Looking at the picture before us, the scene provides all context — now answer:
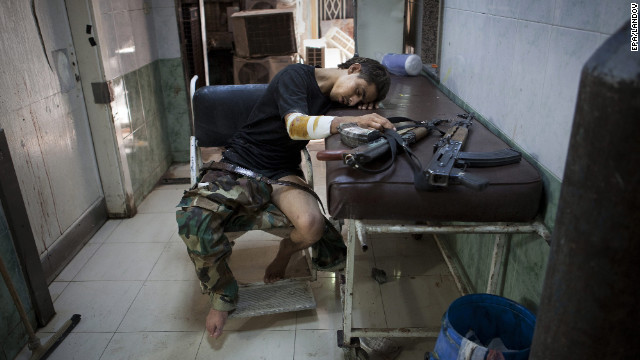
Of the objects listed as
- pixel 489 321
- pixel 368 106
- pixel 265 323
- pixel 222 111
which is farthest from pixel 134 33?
pixel 489 321

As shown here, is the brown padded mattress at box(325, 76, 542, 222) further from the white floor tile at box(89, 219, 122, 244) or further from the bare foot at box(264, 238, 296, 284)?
the white floor tile at box(89, 219, 122, 244)

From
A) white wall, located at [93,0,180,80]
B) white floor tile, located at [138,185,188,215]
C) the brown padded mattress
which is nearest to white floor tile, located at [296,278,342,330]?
the brown padded mattress

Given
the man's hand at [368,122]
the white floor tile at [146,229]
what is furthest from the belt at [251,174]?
the white floor tile at [146,229]

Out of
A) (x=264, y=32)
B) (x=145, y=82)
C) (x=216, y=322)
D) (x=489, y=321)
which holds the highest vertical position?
(x=264, y=32)

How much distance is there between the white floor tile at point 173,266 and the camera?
2.53 m

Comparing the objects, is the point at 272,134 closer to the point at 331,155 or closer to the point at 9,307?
the point at 331,155

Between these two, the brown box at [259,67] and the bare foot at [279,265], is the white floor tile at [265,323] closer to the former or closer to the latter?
the bare foot at [279,265]

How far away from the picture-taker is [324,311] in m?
2.23

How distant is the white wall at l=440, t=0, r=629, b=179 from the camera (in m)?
1.33

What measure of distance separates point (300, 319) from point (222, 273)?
0.46 meters

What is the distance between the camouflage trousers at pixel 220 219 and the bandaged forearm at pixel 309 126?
36 centimetres

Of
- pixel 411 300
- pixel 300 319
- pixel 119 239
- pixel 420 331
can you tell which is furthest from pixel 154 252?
pixel 420 331

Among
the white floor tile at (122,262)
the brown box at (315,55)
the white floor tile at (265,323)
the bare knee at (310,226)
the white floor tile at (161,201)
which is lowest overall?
the white floor tile at (265,323)

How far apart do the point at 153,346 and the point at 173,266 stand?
66 cm
